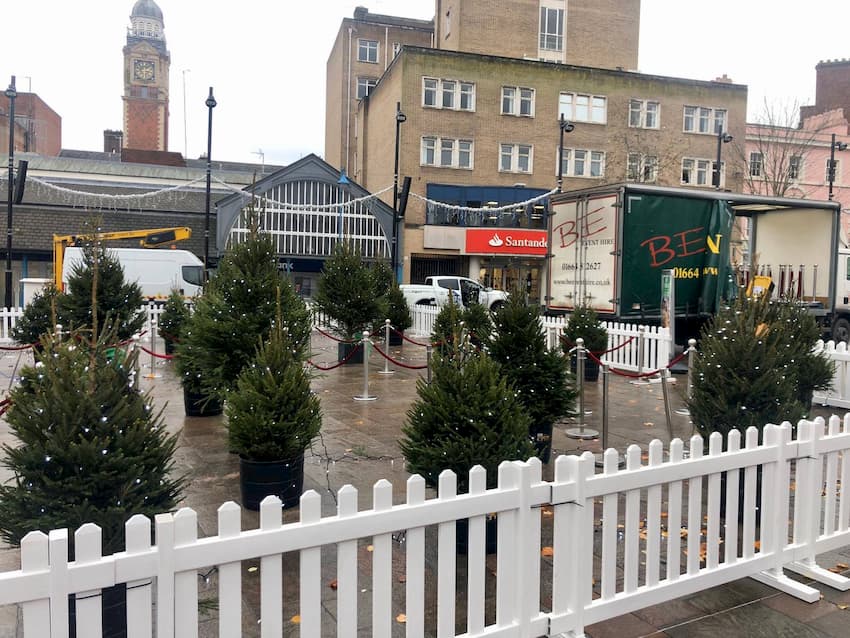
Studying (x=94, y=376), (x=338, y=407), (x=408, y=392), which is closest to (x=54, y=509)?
(x=94, y=376)

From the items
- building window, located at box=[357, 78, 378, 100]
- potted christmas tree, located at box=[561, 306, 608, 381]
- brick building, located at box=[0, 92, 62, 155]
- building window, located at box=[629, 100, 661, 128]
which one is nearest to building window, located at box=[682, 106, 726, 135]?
building window, located at box=[629, 100, 661, 128]

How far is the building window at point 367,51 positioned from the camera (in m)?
54.6

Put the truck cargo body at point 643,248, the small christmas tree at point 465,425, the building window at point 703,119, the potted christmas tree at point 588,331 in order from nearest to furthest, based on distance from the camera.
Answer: the small christmas tree at point 465,425 → the potted christmas tree at point 588,331 → the truck cargo body at point 643,248 → the building window at point 703,119

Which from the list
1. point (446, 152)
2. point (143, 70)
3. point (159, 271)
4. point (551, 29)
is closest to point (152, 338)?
point (159, 271)

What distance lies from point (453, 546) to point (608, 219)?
11.7 meters

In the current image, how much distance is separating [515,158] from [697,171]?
462 inches

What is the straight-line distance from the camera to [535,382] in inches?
274

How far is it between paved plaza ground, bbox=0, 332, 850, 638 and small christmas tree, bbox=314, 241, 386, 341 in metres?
1.50

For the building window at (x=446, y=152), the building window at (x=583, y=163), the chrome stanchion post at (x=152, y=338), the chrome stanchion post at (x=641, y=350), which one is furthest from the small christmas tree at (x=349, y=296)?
the building window at (x=583, y=163)

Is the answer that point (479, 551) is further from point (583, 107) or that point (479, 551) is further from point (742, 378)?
point (583, 107)

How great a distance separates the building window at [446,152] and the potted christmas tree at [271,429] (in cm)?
3247

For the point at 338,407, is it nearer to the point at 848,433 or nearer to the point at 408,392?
the point at 408,392

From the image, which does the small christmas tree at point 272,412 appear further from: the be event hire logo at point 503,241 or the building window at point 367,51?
the building window at point 367,51

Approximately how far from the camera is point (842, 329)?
18.8 meters
